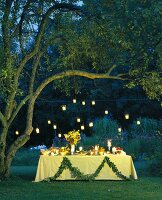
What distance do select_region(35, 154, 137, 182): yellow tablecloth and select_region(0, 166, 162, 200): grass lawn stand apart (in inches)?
14.9

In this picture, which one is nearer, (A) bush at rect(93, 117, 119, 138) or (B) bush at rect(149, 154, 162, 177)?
(B) bush at rect(149, 154, 162, 177)

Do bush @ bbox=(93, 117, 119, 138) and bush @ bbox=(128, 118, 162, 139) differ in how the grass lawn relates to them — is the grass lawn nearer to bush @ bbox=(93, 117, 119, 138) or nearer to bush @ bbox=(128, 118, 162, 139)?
bush @ bbox=(128, 118, 162, 139)

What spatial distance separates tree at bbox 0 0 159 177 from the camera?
1609 cm

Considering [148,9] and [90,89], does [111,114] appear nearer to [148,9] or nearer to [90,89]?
[90,89]

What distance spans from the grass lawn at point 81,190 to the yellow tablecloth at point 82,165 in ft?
1.24

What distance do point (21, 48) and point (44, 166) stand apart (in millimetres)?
3613

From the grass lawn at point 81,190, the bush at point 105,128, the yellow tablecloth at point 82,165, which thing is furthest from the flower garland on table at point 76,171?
the bush at point 105,128

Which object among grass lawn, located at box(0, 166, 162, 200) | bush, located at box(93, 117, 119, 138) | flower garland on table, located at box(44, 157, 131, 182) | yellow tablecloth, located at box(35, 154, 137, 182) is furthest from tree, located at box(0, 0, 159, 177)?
bush, located at box(93, 117, 119, 138)

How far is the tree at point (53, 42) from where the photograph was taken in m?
16.1

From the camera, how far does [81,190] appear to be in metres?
13.9

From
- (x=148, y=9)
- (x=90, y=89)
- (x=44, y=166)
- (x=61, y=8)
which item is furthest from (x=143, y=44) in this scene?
(x=90, y=89)

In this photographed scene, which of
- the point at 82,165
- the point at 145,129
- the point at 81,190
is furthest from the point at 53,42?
the point at 145,129

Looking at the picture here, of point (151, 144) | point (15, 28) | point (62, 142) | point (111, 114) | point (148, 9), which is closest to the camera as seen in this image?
point (148, 9)

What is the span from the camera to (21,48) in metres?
17.6
